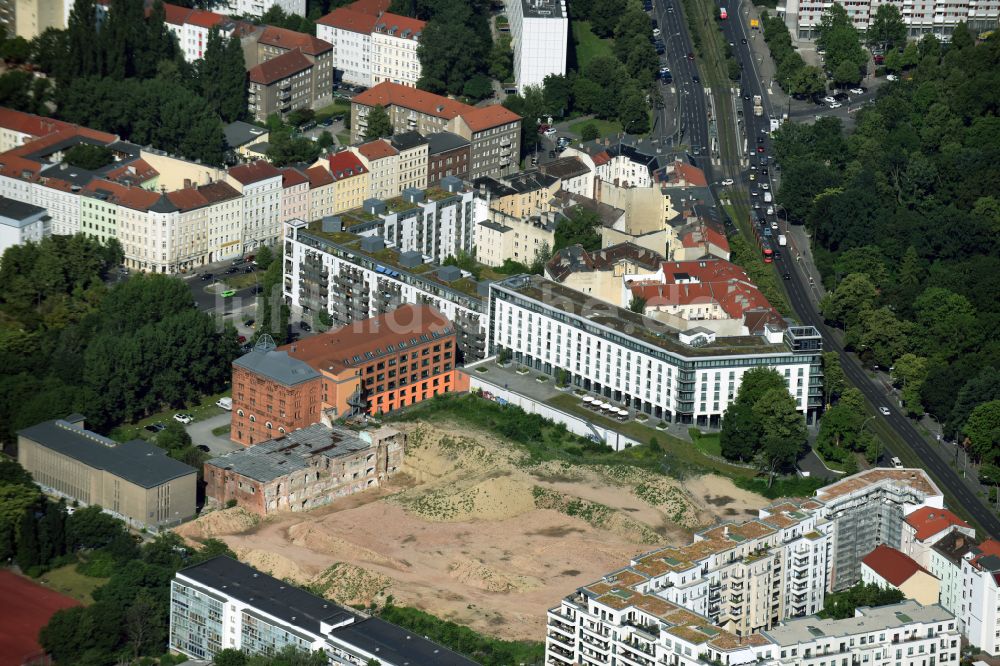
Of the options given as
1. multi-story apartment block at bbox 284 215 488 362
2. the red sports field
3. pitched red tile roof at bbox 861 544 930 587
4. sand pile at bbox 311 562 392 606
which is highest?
multi-story apartment block at bbox 284 215 488 362

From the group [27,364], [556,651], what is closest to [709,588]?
[556,651]

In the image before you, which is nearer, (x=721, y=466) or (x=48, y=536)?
(x=48, y=536)

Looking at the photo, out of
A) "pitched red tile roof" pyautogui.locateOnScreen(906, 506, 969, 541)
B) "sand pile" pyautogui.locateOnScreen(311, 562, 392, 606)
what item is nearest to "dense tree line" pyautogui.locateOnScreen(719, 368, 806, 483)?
"pitched red tile roof" pyautogui.locateOnScreen(906, 506, 969, 541)

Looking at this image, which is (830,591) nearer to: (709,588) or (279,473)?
(709,588)

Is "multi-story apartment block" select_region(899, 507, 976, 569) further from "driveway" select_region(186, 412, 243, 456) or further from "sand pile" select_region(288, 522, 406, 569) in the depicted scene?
"driveway" select_region(186, 412, 243, 456)

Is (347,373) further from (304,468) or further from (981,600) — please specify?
(981,600)
